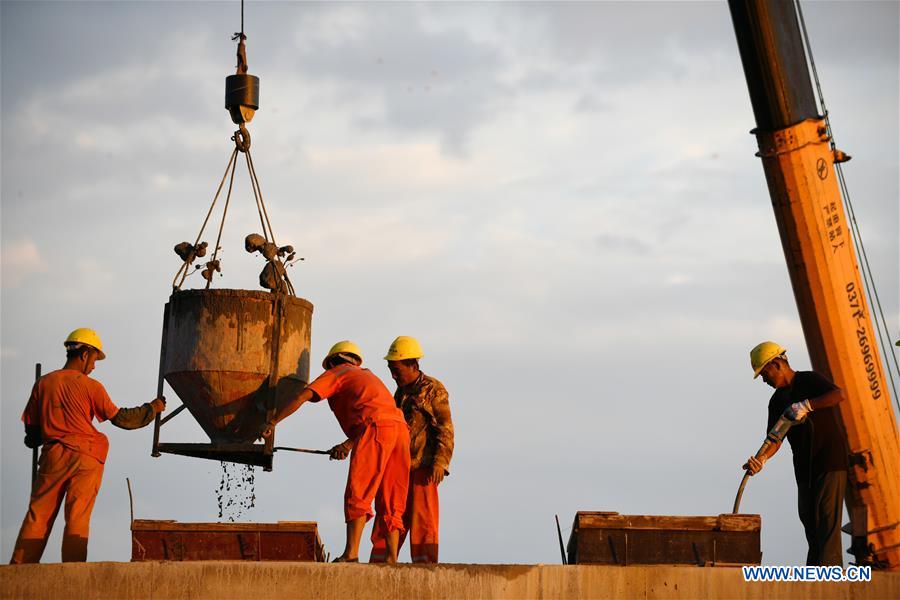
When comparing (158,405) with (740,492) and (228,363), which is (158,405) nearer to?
(228,363)

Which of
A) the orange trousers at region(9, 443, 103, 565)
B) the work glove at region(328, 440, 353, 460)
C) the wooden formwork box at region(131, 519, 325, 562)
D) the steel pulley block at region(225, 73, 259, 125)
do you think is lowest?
the wooden formwork box at region(131, 519, 325, 562)

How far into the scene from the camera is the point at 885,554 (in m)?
14.3

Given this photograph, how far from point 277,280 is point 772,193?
5.02m

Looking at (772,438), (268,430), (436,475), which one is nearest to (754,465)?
(772,438)

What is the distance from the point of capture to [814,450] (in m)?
13.9

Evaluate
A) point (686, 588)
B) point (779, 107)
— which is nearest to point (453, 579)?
point (686, 588)

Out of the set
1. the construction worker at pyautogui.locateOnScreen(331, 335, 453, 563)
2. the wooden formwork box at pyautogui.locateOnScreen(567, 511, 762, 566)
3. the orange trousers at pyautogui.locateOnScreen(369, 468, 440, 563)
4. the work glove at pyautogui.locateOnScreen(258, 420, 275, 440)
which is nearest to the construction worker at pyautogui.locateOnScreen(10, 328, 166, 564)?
the work glove at pyautogui.locateOnScreen(258, 420, 275, 440)

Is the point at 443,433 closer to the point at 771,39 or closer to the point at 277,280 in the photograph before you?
the point at 277,280

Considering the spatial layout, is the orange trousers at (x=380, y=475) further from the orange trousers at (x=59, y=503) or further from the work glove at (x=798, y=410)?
the work glove at (x=798, y=410)

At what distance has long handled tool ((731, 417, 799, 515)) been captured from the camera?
1373 cm

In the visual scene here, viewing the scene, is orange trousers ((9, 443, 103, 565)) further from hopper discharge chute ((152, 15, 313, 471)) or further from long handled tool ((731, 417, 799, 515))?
long handled tool ((731, 417, 799, 515))

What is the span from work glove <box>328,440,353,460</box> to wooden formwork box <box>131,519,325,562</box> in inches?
46.7

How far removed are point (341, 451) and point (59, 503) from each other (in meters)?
2.70

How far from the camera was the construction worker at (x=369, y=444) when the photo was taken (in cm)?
1362
